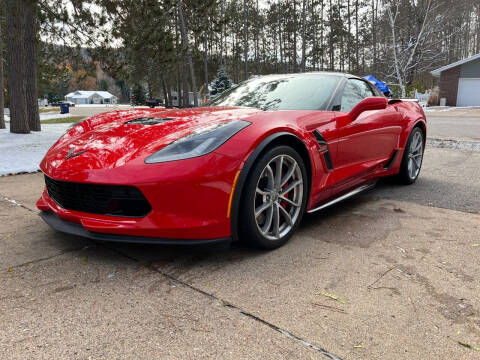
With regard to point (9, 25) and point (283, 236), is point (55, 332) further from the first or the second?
point (9, 25)

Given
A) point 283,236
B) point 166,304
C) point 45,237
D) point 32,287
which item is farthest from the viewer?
point 45,237

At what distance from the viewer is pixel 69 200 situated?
239 centimetres

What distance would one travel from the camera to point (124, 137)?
2578 millimetres

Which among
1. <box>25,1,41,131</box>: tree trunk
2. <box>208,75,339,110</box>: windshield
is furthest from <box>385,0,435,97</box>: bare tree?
<box>208,75,339,110</box>: windshield

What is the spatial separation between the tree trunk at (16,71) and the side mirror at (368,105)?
8.56 metres

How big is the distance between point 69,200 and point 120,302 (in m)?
0.81

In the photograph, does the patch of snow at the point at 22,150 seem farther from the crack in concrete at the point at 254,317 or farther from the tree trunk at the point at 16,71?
the crack in concrete at the point at 254,317

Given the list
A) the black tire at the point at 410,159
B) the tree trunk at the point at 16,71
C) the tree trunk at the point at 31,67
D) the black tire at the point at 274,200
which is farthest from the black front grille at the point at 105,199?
the tree trunk at the point at 31,67

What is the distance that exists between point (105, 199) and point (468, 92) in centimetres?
3179

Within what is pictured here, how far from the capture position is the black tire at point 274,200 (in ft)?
7.73

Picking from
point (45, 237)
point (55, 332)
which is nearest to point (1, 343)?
point (55, 332)

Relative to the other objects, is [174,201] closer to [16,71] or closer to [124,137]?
[124,137]

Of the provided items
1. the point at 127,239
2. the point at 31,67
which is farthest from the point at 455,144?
the point at 31,67

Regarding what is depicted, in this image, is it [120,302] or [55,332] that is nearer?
[55,332]
